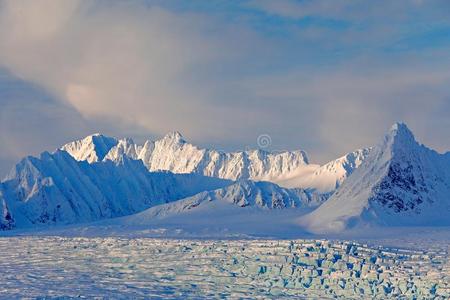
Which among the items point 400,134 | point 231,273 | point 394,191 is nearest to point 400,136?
point 400,134

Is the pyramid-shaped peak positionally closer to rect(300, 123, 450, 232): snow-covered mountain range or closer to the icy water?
rect(300, 123, 450, 232): snow-covered mountain range

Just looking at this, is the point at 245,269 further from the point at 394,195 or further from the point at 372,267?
the point at 394,195

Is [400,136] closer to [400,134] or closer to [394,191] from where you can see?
[400,134]

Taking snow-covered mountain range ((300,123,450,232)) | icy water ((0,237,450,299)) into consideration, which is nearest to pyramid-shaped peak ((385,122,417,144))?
snow-covered mountain range ((300,123,450,232))

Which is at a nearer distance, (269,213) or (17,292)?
(17,292)

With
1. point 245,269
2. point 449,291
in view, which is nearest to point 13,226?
point 245,269

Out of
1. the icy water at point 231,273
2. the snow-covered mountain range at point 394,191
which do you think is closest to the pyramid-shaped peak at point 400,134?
the snow-covered mountain range at point 394,191

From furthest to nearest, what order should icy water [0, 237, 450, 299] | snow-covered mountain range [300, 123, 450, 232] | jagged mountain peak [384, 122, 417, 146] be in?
jagged mountain peak [384, 122, 417, 146] → snow-covered mountain range [300, 123, 450, 232] → icy water [0, 237, 450, 299]

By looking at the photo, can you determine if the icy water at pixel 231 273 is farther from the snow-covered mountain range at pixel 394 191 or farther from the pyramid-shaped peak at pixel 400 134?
the pyramid-shaped peak at pixel 400 134
